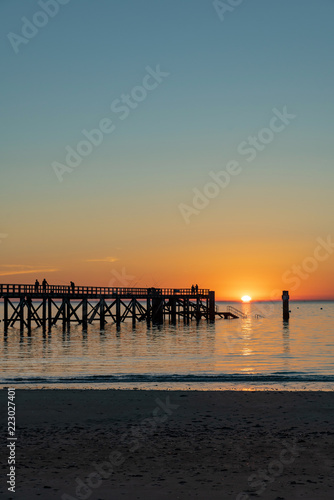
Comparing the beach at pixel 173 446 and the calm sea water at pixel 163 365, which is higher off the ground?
the beach at pixel 173 446

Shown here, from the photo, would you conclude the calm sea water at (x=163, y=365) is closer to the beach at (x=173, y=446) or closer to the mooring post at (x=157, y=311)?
the beach at (x=173, y=446)

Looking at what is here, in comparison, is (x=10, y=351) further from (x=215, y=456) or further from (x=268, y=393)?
(x=215, y=456)

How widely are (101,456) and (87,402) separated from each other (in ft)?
17.2

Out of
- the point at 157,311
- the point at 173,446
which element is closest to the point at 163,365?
the point at 173,446

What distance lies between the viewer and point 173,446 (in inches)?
398

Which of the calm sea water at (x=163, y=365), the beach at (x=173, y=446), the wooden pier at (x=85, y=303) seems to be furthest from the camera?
the wooden pier at (x=85, y=303)

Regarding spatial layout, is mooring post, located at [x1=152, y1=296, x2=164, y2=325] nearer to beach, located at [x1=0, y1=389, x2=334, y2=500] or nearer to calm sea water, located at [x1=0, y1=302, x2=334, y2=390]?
calm sea water, located at [x1=0, y1=302, x2=334, y2=390]

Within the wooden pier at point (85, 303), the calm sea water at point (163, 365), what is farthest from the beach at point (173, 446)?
the wooden pier at point (85, 303)

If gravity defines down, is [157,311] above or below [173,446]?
below

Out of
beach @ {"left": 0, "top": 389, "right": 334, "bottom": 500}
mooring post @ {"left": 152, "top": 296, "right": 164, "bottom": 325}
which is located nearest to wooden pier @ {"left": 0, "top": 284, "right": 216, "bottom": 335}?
mooring post @ {"left": 152, "top": 296, "right": 164, "bottom": 325}

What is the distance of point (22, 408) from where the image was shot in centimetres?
1358

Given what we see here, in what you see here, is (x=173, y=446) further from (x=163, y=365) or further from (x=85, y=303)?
(x=85, y=303)

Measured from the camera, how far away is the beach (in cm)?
792

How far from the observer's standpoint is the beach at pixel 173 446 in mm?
7918
